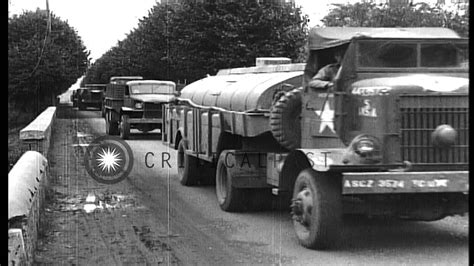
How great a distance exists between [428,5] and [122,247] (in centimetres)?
608

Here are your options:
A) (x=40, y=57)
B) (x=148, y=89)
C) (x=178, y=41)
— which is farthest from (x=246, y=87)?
(x=148, y=89)

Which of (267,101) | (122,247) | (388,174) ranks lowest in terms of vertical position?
(122,247)

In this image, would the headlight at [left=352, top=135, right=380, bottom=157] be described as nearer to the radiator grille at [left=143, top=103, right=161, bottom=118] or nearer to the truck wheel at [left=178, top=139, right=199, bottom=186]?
the truck wheel at [left=178, top=139, right=199, bottom=186]

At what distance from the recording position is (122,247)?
8.23 meters

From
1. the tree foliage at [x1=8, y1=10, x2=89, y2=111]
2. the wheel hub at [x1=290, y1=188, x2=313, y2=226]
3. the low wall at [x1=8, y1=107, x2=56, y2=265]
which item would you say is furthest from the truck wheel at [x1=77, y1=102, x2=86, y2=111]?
the wheel hub at [x1=290, y1=188, x2=313, y2=226]

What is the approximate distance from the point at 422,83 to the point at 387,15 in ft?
14.5

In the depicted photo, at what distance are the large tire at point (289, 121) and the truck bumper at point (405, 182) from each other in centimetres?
167

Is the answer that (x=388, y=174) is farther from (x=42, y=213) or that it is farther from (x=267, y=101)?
(x=42, y=213)

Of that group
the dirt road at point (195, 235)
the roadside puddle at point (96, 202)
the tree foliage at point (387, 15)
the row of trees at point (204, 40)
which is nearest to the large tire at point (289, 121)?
the dirt road at point (195, 235)

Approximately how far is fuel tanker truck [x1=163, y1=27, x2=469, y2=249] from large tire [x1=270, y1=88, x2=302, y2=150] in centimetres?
1

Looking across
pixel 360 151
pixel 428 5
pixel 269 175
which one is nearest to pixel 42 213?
pixel 269 175

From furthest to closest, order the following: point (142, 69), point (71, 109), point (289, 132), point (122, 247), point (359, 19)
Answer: point (71, 109) < point (142, 69) < point (359, 19) < point (289, 132) < point (122, 247)

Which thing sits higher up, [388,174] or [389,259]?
[388,174]

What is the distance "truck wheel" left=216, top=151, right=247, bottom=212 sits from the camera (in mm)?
10500
